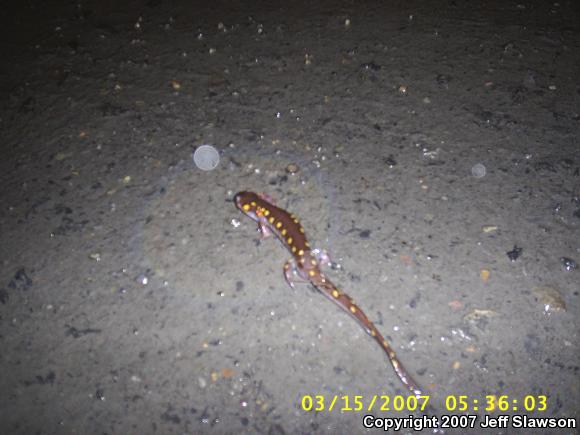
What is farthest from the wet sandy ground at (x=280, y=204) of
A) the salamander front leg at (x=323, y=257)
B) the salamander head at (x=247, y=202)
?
the salamander head at (x=247, y=202)

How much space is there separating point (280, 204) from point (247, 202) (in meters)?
0.31

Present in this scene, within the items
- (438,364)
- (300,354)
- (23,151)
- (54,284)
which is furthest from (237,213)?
(23,151)

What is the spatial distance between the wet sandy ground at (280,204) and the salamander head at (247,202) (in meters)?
0.15

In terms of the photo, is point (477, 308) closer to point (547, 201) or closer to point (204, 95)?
point (547, 201)

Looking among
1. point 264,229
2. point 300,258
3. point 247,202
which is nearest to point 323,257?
point 300,258

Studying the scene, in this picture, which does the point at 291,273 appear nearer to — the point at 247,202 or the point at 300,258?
the point at 300,258

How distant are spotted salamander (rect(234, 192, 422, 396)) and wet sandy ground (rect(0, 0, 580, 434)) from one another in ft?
0.32

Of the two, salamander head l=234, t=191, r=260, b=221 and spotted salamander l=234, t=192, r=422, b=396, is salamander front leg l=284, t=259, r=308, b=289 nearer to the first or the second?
spotted salamander l=234, t=192, r=422, b=396

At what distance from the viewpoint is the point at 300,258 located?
110 inches

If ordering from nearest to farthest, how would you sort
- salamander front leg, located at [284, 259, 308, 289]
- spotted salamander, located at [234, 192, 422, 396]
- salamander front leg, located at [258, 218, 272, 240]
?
1. spotted salamander, located at [234, 192, 422, 396]
2. salamander front leg, located at [284, 259, 308, 289]
3. salamander front leg, located at [258, 218, 272, 240]

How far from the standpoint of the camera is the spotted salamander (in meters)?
2.59

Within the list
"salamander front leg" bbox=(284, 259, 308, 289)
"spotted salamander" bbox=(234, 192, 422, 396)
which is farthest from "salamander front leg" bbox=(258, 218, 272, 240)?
"salamander front leg" bbox=(284, 259, 308, 289)

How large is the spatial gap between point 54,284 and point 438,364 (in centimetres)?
245

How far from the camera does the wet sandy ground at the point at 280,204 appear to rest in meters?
2.60
